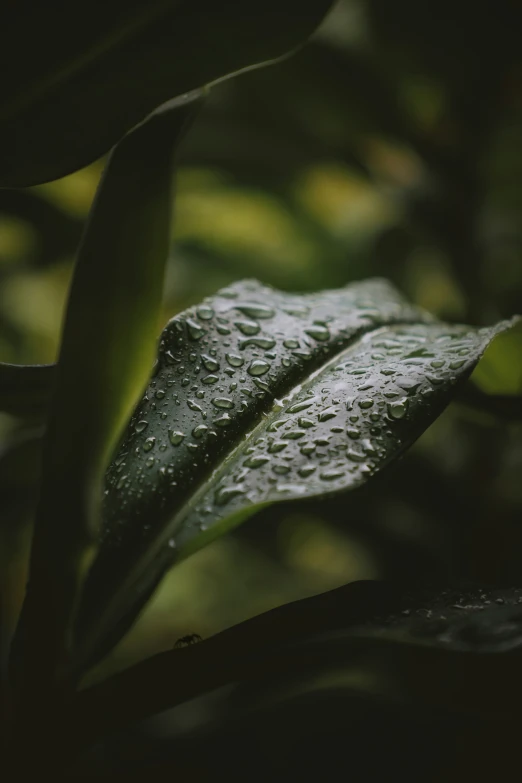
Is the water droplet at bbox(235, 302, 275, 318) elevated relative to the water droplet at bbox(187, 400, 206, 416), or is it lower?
elevated

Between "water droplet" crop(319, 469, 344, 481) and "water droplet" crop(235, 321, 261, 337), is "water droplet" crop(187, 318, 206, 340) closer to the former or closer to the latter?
"water droplet" crop(235, 321, 261, 337)

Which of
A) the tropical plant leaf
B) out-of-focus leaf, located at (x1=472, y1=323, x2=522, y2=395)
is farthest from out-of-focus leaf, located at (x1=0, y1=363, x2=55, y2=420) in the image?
out-of-focus leaf, located at (x1=472, y1=323, x2=522, y2=395)

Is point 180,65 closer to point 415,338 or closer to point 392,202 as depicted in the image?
point 415,338

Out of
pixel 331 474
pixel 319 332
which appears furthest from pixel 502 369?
pixel 331 474

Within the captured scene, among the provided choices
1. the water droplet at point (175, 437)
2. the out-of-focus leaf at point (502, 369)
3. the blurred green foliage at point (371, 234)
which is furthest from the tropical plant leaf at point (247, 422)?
the blurred green foliage at point (371, 234)

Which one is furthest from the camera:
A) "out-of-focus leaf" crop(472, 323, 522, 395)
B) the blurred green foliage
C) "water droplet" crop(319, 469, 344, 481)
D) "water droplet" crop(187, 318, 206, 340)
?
the blurred green foliage

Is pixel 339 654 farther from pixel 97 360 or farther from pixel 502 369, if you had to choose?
pixel 502 369

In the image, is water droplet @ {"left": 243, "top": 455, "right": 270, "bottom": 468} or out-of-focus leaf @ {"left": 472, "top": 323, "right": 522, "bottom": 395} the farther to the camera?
out-of-focus leaf @ {"left": 472, "top": 323, "right": 522, "bottom": 395}

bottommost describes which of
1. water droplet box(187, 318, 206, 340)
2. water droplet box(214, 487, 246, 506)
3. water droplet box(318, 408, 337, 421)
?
water droplet box(214, 487, 246, 506)
